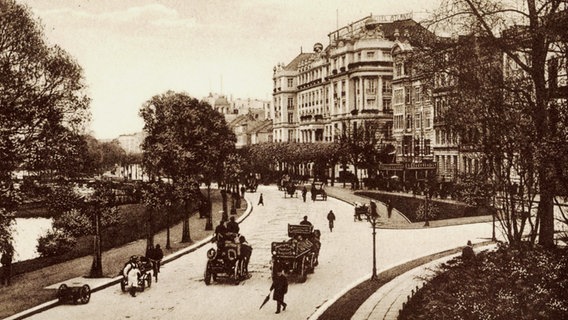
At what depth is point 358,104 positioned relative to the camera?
9950 centimetres

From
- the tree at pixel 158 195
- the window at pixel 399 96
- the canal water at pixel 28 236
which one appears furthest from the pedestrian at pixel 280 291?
the window at pixel 399 96

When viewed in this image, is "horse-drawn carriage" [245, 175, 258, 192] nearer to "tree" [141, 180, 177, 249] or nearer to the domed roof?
the domed roof

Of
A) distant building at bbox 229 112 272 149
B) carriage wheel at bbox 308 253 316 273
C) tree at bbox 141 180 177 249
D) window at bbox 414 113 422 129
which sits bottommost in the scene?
carriage wheel at bbox 308 253 316 273

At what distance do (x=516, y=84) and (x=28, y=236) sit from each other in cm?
4049

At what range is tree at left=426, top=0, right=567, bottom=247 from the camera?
18.5 meters

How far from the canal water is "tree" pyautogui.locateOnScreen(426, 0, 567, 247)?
24608mm

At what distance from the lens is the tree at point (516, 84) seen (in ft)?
60.8

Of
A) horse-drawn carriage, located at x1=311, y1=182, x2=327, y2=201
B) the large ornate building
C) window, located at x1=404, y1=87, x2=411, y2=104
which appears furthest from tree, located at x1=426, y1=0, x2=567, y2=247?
window, located at x1=404, y1=87, x2=411, y2=104

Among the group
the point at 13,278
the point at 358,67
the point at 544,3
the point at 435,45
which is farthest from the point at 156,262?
the point at 358,67

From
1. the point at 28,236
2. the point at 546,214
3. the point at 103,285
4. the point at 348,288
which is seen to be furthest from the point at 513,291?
the point at 28,236

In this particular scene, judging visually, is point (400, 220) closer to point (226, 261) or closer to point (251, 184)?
point (226, 261)

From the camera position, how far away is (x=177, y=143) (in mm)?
40344

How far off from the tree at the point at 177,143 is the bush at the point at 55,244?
6.06 meters

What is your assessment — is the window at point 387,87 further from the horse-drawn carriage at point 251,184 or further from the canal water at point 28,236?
the canal water at point 28,236
